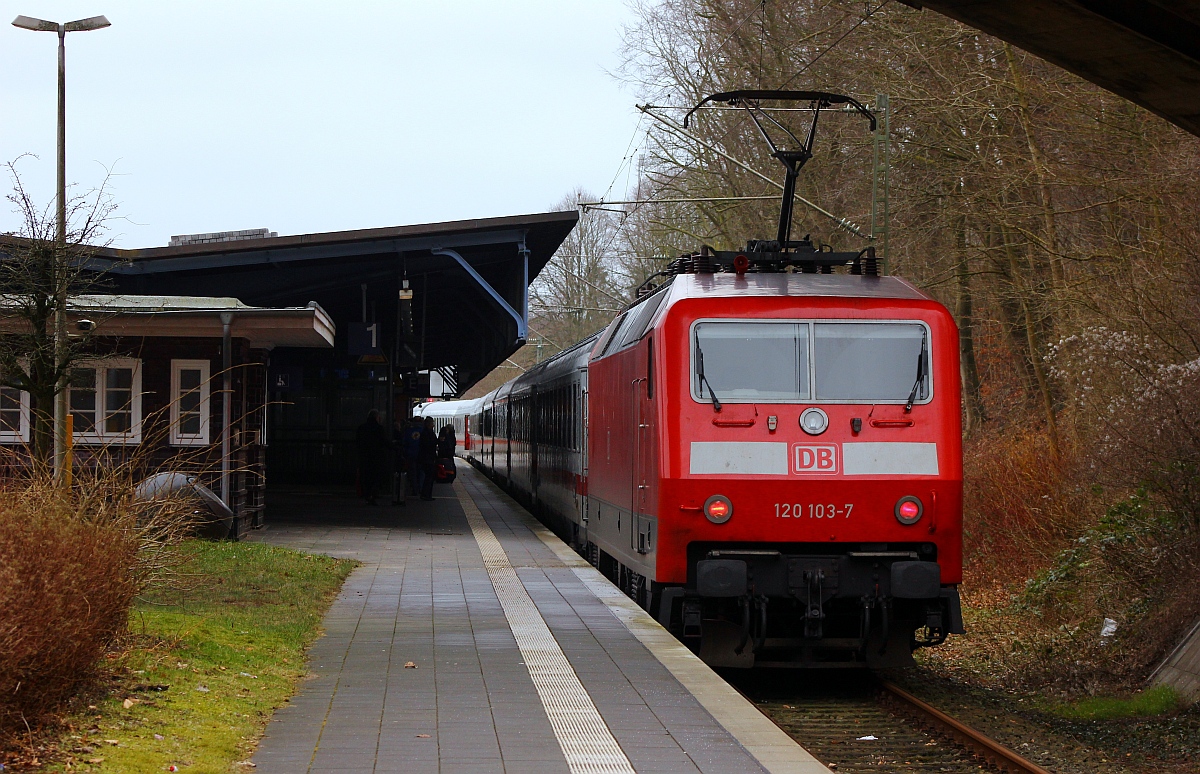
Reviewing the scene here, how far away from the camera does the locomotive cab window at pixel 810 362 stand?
938 centimetres

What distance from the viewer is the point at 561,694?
7426 millimetres

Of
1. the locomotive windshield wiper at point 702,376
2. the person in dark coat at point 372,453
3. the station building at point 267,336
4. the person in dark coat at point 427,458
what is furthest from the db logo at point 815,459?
the person in dark coat at point 427,458

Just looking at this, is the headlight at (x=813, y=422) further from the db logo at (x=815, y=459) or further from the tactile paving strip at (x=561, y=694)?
the tactile paving strip at (x=561, y=694)

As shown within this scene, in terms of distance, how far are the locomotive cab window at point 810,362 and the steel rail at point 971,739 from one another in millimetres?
2083

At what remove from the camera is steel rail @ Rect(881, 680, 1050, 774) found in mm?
7285

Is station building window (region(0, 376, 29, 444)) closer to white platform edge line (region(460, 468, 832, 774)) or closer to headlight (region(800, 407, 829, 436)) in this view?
white platform edge line (region(460, 468, 832, 774))

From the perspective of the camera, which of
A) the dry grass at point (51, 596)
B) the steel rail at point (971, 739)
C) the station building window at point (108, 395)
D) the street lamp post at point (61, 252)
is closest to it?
the dry grass at point (51, 596)

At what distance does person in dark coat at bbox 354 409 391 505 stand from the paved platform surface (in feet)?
34.4

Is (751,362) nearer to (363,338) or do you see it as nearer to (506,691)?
(506,691)

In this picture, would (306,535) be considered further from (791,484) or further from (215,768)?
(215,768)

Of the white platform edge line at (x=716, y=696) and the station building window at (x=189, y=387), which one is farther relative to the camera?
the station building window at (x=189, y=387)

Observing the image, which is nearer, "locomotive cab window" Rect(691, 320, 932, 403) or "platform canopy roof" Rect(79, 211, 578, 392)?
"locomotive cab window" Rect(691, 320, 932, 403)

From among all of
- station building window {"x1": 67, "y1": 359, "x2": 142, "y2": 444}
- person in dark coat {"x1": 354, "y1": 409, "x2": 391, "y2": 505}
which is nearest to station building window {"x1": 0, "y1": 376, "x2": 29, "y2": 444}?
station building window {"x1": 67, "y1": 359, "x2": 142, "y2": 444}

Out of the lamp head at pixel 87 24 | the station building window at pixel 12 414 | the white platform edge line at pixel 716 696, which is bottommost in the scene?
the white platform edge line at pixel 716 696
